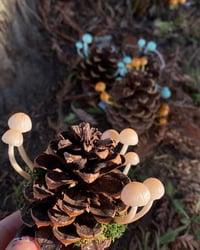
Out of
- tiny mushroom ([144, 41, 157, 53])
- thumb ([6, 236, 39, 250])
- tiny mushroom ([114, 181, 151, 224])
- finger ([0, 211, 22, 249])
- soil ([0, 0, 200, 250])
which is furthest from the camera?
tiny mushroom ([144, 41, 157, 53])

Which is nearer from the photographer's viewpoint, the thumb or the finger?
the thumb

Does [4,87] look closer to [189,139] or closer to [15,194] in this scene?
[15,194]

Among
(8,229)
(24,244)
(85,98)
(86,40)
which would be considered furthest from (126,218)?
(86,40)

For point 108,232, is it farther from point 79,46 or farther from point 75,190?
point 79,46

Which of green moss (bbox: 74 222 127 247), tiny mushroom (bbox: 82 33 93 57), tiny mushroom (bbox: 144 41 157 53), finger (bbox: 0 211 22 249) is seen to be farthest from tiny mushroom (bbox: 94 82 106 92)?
green moss (bbox: 74 222 127 247)

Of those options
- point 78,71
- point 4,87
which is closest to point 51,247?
point 4,87

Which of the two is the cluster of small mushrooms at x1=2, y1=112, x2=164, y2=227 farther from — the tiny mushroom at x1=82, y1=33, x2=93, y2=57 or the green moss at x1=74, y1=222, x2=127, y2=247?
the tiny mushroom at x1=82, y1=33, x2=93, y2=57

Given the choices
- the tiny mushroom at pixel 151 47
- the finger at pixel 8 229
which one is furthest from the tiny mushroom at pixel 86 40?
the finger at pixel 8 229
